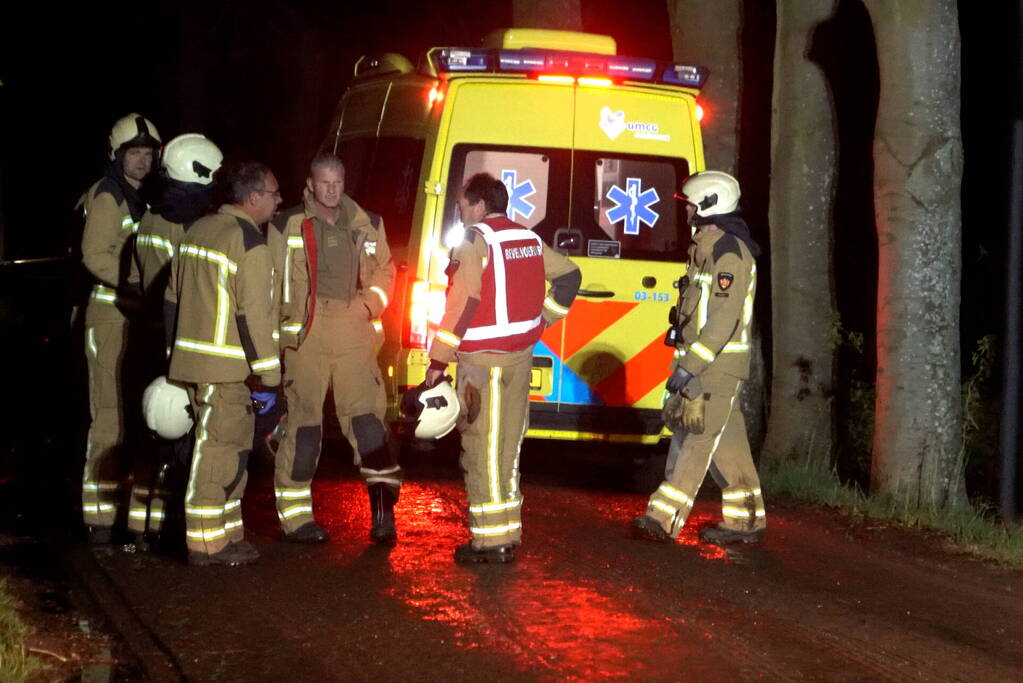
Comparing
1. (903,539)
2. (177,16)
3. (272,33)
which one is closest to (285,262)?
(903,539)

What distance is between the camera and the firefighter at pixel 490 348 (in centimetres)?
723

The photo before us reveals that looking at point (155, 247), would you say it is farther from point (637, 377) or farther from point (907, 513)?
point (907, 513)

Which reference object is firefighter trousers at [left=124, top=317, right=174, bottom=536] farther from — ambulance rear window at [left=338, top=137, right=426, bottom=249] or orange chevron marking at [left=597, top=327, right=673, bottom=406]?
orange chevron marking at [left=597, top=327, right=673, bottom=406]

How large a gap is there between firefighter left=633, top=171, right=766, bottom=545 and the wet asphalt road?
30 cm

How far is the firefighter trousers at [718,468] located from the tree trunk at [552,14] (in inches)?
279

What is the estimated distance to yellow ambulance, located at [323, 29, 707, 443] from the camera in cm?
925

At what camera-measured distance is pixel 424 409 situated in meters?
7.24

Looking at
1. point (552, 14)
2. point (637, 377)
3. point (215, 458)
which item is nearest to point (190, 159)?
point (215, 458)

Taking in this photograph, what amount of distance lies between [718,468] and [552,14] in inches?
286

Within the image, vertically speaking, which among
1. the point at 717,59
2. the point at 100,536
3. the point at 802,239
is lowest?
the point at 100,536

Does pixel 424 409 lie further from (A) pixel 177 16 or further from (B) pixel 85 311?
(A) pixel 177 16

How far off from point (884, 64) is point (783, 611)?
13.3 feet

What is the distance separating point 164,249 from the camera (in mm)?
7555

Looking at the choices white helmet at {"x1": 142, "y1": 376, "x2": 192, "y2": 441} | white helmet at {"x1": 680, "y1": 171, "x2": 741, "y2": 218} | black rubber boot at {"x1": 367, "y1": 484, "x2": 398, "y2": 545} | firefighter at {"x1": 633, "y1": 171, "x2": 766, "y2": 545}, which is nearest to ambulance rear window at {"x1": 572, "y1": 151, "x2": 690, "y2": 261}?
firefighter at {"x1": 633, "y1": 171, "x2": 766, "y2": 545}
